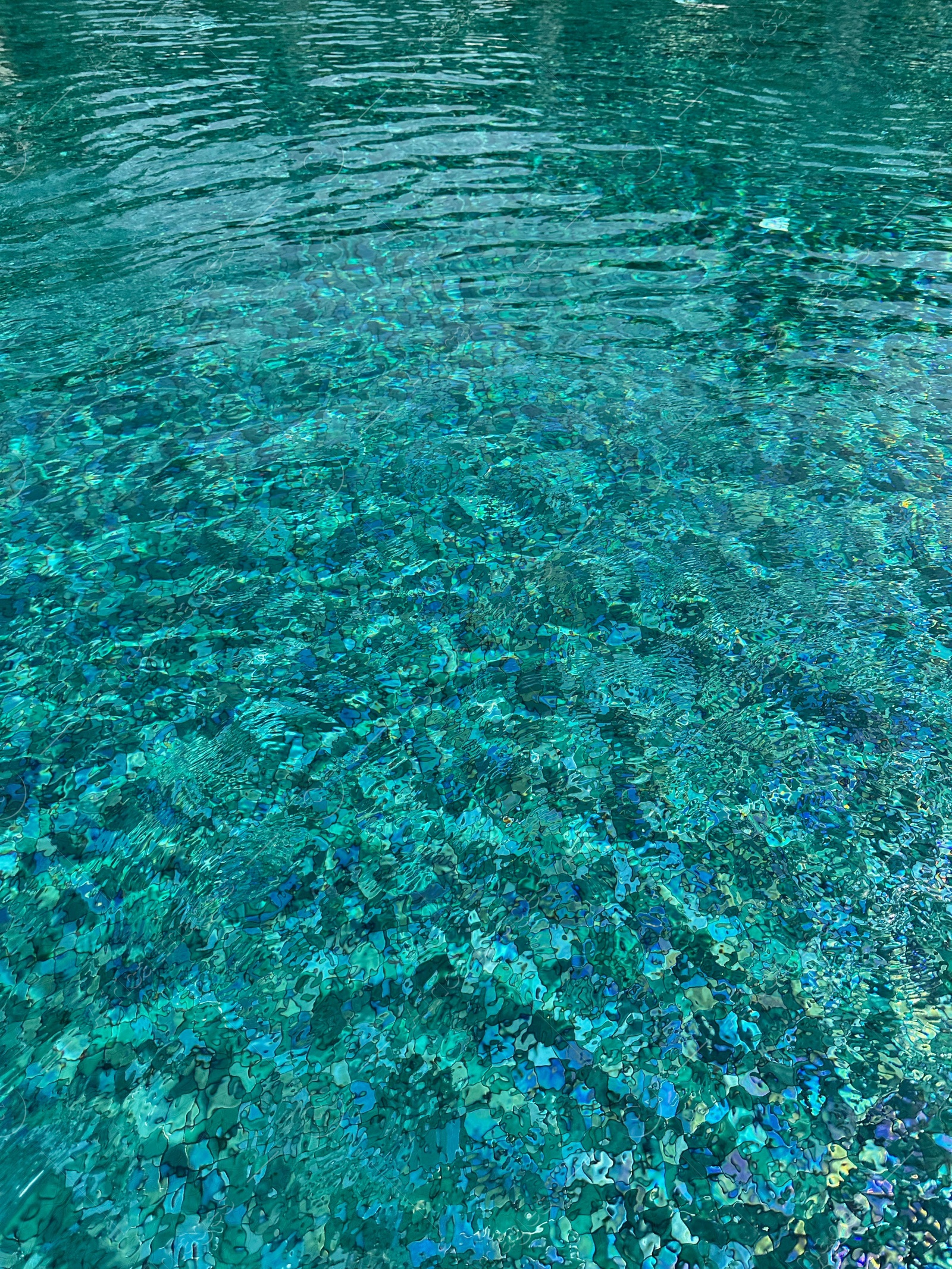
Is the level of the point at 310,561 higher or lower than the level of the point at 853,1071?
higher

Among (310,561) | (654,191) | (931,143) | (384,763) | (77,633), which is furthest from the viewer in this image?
(931,143)

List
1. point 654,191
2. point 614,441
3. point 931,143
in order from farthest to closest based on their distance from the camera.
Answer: point 931,143 → point 654,191 → point 614,441

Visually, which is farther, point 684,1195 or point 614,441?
point 614,441

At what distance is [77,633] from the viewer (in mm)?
3873

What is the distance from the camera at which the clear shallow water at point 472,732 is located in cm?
226

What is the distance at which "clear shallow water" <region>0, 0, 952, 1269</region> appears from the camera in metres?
2.26

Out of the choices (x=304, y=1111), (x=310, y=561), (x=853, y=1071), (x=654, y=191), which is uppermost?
(x=654, y=191)

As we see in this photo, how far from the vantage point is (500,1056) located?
2490 millimetres

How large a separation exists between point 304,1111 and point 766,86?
13.6 meters

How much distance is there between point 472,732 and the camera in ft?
11.5

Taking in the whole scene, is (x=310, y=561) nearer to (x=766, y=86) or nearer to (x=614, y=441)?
(x=614, y=441)

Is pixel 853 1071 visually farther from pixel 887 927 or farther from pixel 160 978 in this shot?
pixel 160 978

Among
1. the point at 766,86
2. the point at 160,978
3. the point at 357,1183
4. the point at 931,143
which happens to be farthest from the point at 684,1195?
the point at 766,86

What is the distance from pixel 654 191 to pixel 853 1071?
27.5 ft
